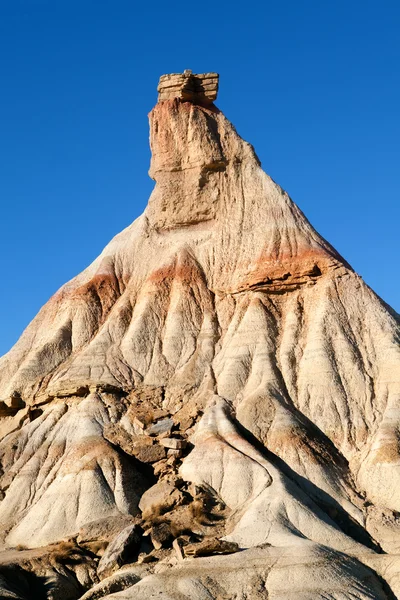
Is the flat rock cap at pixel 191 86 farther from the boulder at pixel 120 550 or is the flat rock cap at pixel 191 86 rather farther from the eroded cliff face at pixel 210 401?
the boulder at pixel 120 550

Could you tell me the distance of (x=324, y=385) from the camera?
47719mm

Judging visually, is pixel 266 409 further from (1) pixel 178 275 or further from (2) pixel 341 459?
(1) pixel 178 275

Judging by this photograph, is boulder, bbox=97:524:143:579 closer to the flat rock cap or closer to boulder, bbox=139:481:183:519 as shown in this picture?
boulder, bbox=139:481:183:519

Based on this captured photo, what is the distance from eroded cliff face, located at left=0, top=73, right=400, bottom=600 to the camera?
123ft

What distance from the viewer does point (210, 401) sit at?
4781 cm

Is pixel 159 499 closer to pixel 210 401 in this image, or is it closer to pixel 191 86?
pixel 210 401

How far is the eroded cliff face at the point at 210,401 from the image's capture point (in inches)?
1480

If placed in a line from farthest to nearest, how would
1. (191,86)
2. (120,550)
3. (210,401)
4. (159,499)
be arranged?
1. (191,86)
2. (210,401)
3. (159,499)
4. (120,550)

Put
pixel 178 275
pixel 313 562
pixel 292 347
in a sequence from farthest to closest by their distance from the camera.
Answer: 1. pixel 178 275
2. pixel 292 347
3. pixel 313 562

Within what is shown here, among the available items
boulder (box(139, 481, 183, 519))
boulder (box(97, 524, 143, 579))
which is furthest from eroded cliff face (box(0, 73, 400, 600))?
boulder (box(97, 524, 143, 579))

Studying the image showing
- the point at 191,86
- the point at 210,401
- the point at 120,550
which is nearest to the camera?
the point at 120,550

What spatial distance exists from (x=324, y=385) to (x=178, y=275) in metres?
11.4

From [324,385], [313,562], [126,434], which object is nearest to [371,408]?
[324,385]

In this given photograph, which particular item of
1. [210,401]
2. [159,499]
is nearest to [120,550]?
[159,499]
